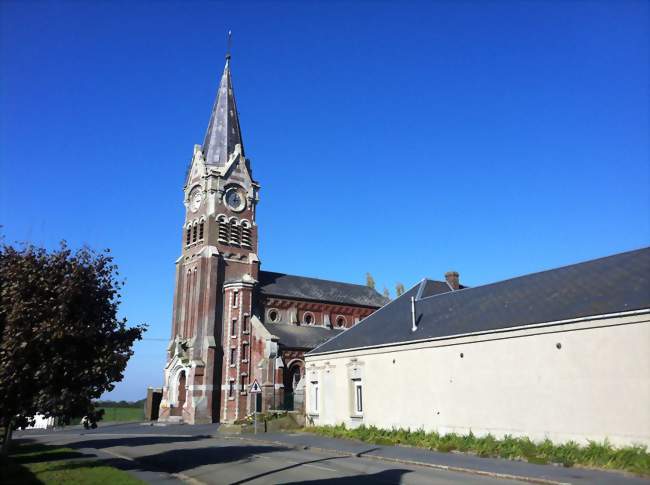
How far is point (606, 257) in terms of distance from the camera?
2142 centimetres

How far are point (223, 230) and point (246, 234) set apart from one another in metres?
2.51

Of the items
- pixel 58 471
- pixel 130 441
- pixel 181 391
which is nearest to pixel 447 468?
pixel 58 471

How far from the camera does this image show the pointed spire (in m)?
52.3

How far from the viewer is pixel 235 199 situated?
50.8 m

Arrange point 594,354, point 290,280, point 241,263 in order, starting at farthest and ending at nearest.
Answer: point 290,280
point 241,263
point 594,354

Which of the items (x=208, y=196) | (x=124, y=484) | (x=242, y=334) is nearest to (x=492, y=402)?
(x=124, y=484)

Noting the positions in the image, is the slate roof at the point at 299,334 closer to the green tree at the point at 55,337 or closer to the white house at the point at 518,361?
the white house at the point at 518,361

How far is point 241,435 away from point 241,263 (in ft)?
69.2

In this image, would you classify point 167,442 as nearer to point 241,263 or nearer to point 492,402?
point 492,402

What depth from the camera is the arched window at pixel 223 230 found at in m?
48.0

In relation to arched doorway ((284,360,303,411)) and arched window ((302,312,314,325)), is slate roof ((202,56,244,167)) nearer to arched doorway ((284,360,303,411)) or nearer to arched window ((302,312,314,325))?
arched window ((302,312,314,325))

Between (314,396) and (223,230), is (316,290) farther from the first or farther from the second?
(314,396)

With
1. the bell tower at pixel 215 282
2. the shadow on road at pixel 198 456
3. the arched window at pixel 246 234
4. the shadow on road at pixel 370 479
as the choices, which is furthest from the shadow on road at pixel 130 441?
the arched window at pixel 246 234

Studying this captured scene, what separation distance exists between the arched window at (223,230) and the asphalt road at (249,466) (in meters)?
24.3
